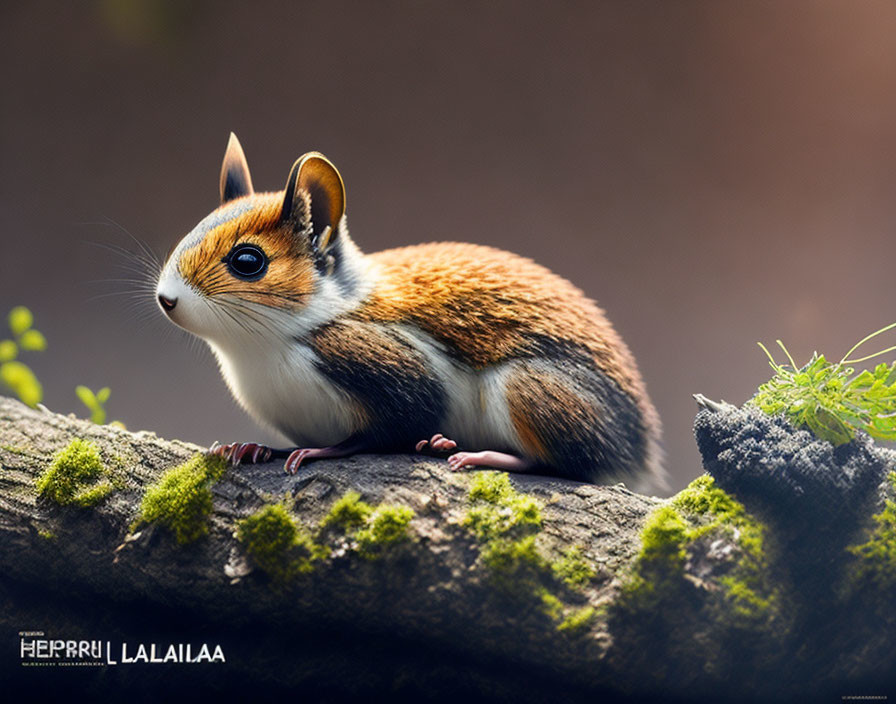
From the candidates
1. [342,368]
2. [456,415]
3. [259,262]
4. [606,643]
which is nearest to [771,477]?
[606,643]

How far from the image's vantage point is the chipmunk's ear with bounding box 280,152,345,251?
1.80 metres

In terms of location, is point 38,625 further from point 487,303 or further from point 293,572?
point 487,303

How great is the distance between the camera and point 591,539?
1723mm

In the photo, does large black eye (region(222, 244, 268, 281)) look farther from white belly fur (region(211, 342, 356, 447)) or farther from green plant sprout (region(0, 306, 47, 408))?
green plant sprout (region(0, 306, 47, 408))

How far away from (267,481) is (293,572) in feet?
0.76

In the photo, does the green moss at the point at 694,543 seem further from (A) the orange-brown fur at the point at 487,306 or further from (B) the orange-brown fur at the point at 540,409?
(A) the orange-brown fur at the point at 487,306

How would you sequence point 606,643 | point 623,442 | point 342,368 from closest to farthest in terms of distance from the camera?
point 606,643 → point 342,368 → point 623,442

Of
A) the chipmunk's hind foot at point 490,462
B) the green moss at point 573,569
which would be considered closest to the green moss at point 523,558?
the green moss at point 573,569

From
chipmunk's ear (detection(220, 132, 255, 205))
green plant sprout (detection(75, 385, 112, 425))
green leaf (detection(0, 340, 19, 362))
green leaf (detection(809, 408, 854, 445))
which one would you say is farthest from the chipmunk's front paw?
green leaf (detection(809, 408, 854, 445))

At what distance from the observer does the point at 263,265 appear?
185cm

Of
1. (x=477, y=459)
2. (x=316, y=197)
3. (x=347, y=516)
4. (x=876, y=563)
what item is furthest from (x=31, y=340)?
(x=876, y=563)

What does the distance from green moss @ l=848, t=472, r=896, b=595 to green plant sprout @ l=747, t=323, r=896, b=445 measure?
23 centimetres

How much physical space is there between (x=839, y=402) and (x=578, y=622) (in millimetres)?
820

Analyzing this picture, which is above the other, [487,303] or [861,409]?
[487,303]
